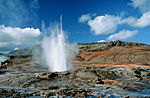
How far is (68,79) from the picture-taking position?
10.2 m

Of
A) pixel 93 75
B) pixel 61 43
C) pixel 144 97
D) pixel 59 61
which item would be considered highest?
pixel 61 43

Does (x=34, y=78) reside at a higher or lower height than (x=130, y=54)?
lower

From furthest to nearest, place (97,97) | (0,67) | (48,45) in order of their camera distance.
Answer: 1. (0,67)
2. (48,45)
3. (97,97)

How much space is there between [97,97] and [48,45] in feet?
56.9

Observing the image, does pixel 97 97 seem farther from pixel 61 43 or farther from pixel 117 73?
pixel 61 43

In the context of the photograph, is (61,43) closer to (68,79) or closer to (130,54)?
(68,79)

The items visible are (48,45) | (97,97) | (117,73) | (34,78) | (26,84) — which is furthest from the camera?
(48,45)

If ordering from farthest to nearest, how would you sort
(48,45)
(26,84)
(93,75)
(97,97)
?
(48,45) → (93,75) → (26,84) → (97,97)

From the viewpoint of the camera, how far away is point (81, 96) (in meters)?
5.73

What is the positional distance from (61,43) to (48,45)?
3177mm

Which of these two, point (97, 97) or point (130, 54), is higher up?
point (130, 54)

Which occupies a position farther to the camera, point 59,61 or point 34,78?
point 59,61

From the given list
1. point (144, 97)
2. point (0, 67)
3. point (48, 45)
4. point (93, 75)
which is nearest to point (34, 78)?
point (93, 75)

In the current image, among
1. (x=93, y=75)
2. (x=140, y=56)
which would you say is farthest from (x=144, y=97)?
(x=140, y=56)
